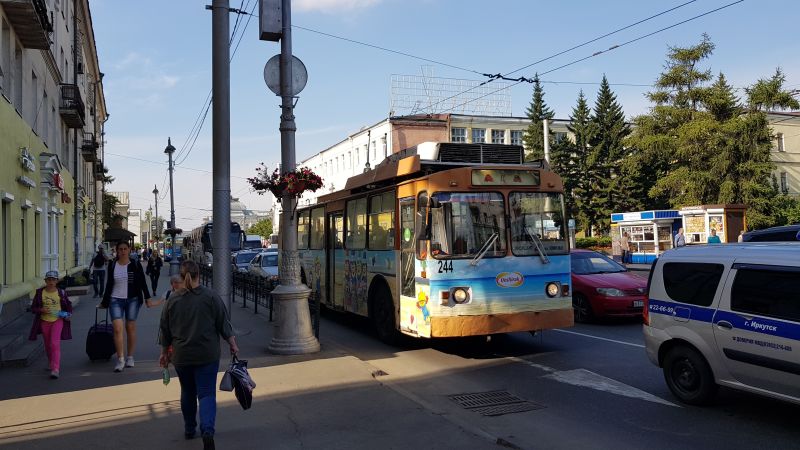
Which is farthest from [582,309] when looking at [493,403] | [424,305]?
[493,403]

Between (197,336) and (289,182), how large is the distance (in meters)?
5.00

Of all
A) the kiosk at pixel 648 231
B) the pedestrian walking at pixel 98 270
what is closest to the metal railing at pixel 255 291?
the pedestrian walking at pixel 98 270

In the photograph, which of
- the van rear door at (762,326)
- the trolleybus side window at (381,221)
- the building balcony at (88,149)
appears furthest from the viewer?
the building balcony at (88,149)

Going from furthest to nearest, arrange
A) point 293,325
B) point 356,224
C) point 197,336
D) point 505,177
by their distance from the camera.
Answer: point 356,224
point 293,325
point 505,177
point 197,336

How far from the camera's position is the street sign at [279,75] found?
10336 millimetres

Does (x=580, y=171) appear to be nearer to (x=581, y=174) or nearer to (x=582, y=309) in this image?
(x=581, y=174)

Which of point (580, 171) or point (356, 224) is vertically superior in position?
point (580, 171)

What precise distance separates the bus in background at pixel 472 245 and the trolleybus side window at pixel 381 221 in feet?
0.11

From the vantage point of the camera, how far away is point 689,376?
6.68 metres

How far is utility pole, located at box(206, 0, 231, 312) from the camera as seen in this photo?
10.3 metres

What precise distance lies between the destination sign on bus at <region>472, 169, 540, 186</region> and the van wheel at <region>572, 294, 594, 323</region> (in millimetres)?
4070

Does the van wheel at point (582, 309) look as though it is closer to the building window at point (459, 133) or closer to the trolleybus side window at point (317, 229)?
the trolleybus side window at point (317, 229)

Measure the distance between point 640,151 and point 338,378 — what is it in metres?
48.7

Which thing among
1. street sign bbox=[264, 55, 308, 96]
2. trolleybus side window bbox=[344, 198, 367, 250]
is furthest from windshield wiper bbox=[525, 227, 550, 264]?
street sign bbox=[264, 55, 308, 96]
